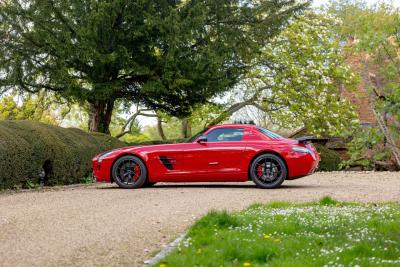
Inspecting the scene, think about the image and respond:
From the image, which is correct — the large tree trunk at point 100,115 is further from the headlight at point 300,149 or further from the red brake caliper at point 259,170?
the headlight at point 300,149

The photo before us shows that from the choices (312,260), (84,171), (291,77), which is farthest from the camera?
(291,77)

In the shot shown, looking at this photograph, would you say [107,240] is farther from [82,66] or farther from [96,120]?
[96,120]

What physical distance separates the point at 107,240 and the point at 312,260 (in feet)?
8.66

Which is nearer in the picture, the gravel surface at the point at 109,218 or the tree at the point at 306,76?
the gravel surface at the point at 109,218

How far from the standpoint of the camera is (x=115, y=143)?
64.3 feet

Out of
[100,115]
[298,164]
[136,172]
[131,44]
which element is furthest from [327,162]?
[136,172]

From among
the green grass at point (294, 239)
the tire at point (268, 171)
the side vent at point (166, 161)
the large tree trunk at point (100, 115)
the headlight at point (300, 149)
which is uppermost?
the large tree trunk at point (100, 115)

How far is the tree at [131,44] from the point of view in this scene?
19969 millimetres

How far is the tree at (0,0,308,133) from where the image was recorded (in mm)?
19969

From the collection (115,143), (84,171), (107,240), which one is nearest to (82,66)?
(115,143)

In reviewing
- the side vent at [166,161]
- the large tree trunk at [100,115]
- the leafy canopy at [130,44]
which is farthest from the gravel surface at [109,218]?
the large tree trunk at [100,115]

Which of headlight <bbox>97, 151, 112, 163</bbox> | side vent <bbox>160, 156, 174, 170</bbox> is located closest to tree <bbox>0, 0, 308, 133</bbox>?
headlight <bbox>97, 151, 112, 163</bbox>

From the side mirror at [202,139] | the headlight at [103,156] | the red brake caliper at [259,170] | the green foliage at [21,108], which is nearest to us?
the red brake caliper at [259,170]

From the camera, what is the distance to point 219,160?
13.4m
